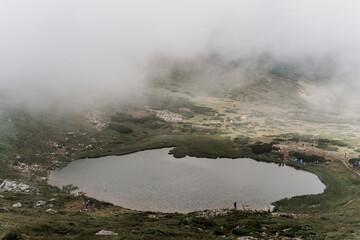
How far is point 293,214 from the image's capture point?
50250mm

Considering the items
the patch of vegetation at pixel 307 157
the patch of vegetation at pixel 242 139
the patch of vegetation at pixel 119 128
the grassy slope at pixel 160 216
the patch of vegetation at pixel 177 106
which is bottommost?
the grassy slope at pixel 160 216

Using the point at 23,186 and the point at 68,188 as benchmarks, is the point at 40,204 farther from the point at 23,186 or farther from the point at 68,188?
the point at 68,188

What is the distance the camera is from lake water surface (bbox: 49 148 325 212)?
189 feet

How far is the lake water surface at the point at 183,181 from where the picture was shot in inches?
2272

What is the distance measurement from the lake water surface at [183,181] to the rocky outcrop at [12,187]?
981 centimetres

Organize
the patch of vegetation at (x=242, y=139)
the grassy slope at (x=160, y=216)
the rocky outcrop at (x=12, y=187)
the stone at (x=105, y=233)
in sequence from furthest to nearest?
the patch of vegetation at (x=242, y=139) → the rocky outcrop at (x=12, y=187) → the grassy slope at (x=160, y=216) → the stone at (x=105, y=233)

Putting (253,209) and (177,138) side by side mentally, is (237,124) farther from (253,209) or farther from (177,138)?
(253,209)

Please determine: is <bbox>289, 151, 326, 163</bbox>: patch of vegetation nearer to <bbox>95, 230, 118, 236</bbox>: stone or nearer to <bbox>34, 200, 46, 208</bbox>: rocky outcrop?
<bbox>95, 230, 118, 236</bbox>: stone

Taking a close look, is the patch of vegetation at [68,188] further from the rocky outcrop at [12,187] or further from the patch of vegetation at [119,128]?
the patch of vegetation at [119,128]

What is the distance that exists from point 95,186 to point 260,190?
140 ft

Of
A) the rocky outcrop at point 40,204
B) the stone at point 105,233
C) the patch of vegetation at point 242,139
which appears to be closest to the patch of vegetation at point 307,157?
the patch of vegetation at point 242,139

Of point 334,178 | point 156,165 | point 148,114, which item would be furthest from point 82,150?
point 334,178

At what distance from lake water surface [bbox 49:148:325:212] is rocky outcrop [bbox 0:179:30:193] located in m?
9.81

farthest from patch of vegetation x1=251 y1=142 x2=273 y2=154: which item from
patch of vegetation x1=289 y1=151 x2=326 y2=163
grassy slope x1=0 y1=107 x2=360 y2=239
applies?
patch of vegetation x1=289 y1=151 x2=326 y2=163
